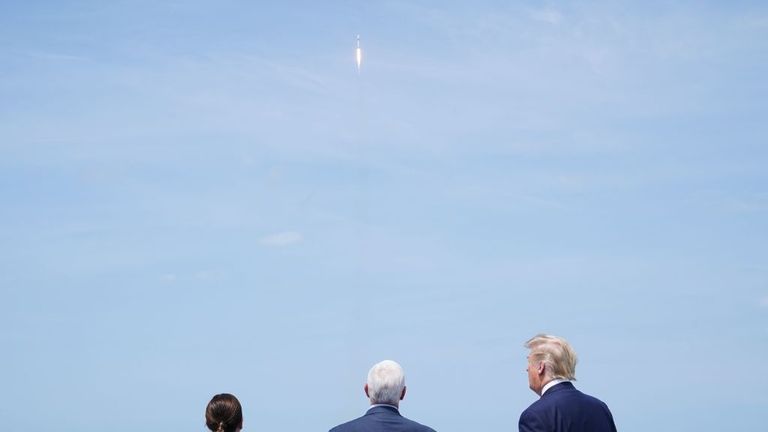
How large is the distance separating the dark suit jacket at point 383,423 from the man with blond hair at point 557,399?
1.37 m

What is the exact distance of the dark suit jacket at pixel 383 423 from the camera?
1270cm

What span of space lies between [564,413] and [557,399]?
19 cm

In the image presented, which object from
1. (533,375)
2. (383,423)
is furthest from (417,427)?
(533,375)

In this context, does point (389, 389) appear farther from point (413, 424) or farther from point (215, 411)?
point (215, 411)

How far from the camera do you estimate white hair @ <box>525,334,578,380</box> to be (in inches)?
495

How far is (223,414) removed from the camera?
1213 cm

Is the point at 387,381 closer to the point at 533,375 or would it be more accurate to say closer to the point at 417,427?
the point at 417,427

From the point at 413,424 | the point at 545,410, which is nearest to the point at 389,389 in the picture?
the point at 413,424

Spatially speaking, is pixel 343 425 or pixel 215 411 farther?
pixel 343 425

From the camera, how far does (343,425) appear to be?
13.0 meters

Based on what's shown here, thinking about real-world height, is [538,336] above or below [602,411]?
above

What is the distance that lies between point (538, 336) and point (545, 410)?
0.94 meters

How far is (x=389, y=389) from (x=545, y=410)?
197 cm

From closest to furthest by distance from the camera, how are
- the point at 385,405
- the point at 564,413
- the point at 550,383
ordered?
the point at 564,413 → the point at 550,383 → the point at 385,405
